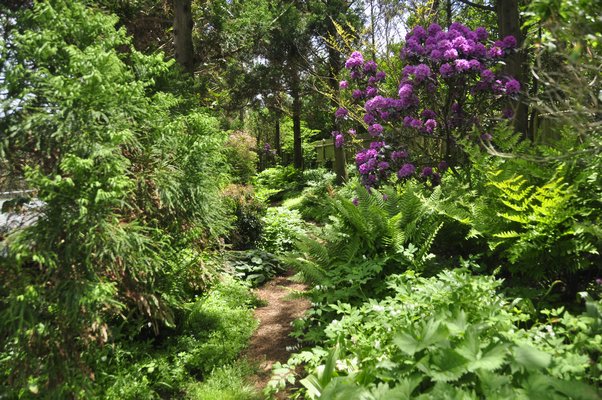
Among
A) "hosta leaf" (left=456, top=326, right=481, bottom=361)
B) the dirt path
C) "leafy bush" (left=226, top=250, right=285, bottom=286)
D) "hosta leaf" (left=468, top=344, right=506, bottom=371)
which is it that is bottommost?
the dirt path

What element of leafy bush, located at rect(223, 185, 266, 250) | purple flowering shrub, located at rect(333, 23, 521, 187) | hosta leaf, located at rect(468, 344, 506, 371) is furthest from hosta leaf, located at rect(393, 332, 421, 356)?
leafy bush, located at rect(223, 185, 266, 250)

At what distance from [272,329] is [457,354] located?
2.73 m

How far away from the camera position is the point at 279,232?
7.57 m

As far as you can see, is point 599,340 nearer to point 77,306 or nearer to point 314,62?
point 77,306

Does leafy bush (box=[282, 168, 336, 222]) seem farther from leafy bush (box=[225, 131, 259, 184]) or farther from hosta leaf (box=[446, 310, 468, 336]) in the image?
hosta leaf (box=[446, 310, 468, 336])

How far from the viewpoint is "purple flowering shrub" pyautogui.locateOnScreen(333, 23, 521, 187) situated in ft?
15.7

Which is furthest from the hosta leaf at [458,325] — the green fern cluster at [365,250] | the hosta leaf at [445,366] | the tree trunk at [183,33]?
the tree trunk at [183,33]

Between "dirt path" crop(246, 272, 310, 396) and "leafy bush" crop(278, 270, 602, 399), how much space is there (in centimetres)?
93

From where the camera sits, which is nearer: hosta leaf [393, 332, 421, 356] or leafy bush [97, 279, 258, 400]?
hosta leaf [393, 332, 421, 356]

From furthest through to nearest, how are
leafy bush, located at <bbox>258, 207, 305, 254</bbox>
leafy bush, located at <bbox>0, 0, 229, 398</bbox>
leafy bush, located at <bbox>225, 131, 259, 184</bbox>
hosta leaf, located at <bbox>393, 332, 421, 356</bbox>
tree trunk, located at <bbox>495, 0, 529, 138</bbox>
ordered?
leafy bush, located at <bbox>225, 131, 259, 184</bbox>, leafy bush, located at <bbox>258, 207, 305, 254</bbox>, tree trunk, located at <bbox>495, 0, 529, 138</bbox>, leafy bush, located at <bbox>0, 0, 229, 398</bbox>, hosta leaf, located at <bbox>393, 332, 421, 356</bbox>

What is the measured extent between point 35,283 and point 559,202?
364 cm

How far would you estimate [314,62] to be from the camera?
12.9 m

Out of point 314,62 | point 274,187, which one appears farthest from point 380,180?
point 274,187

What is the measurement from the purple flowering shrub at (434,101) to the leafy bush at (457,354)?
8.61ft
